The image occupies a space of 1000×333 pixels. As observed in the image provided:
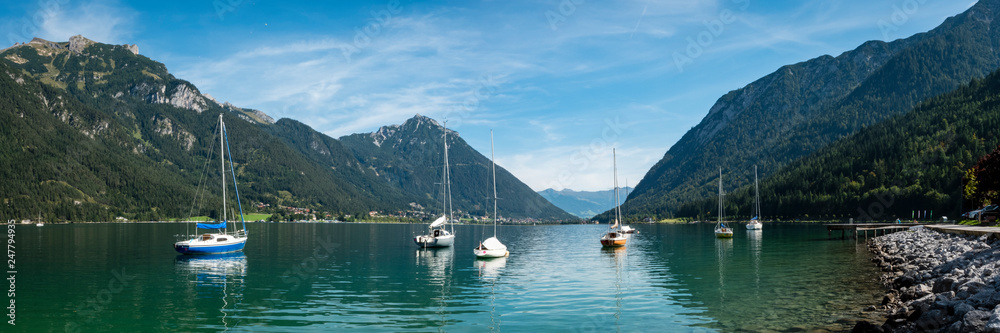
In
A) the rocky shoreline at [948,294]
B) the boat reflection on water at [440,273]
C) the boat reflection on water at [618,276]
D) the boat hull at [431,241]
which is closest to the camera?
the rocky shoreline at [948,294]

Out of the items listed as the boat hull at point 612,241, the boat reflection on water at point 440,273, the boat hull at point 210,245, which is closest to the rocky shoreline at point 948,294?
the boat reflection on water at point 440,273

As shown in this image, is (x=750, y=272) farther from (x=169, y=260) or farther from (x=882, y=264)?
(x=169, y=260)

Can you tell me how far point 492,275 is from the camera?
50.5 metres

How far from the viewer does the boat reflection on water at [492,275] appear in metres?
29.4

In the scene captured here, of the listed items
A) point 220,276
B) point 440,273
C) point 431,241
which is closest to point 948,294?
point 440,273

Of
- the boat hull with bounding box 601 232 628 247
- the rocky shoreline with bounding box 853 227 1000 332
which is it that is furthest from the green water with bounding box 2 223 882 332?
the boat hull with bounding box 601 232 628 247

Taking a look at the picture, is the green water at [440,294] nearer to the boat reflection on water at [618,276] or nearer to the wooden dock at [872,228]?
the boat reflection on water at [618,276]

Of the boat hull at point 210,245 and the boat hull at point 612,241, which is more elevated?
the boat hull at point 210,245

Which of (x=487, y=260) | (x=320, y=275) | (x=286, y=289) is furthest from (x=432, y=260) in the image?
(x=286, y=289)

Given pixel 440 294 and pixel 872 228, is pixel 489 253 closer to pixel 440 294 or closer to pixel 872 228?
pixel 440 294

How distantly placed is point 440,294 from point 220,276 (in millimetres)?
23267

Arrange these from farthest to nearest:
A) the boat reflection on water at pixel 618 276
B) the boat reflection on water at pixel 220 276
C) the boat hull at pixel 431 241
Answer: the boat hull at pixel 431 241 → the boat reflection on water at pixel 220 276 → the boat reflection on water at pixel 618 276

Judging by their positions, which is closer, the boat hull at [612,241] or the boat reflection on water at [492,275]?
the boat reflection on water at [492,275]

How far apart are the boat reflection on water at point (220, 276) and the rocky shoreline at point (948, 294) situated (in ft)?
99.9
